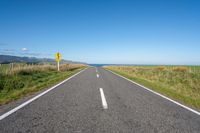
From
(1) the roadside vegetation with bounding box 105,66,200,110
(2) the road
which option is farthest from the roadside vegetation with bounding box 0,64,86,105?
(1) the roadside vegetation with bounding box 105,66,200,110

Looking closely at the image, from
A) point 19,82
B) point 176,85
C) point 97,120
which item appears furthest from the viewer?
point 176,85

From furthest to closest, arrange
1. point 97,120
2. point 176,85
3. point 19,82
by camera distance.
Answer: point 176,85
point 19,82
point 97,120

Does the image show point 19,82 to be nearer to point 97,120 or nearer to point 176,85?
point 97,120

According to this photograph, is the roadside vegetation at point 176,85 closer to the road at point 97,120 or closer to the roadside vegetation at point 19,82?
the road at point 97,120

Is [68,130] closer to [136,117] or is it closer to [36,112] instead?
[36,112]

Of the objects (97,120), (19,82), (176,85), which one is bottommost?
(176,85)

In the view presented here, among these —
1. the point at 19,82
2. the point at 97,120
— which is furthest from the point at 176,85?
the point at 19,82

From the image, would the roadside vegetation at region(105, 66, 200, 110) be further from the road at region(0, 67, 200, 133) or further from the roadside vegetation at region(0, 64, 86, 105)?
the roadside vegetation at region(0, 64, 86, 105)

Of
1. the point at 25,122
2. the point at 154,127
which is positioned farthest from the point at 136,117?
the point at 25,122

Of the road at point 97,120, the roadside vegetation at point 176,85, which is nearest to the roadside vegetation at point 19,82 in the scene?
A: the road at point 97,120

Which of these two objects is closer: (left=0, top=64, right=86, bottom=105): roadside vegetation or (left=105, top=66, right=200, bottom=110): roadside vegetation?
(left=0, top=64, right=86, bottom=105): roadside vegetation

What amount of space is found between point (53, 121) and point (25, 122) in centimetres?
66

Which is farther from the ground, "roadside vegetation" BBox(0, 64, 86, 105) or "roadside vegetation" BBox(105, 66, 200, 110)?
"roadside vegetation" BBox(0, 64, 86, 105)

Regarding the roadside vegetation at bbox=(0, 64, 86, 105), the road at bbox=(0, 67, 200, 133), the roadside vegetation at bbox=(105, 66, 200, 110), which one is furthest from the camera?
the roadside vegetation at bbox=(105, 66, 200, 110)
